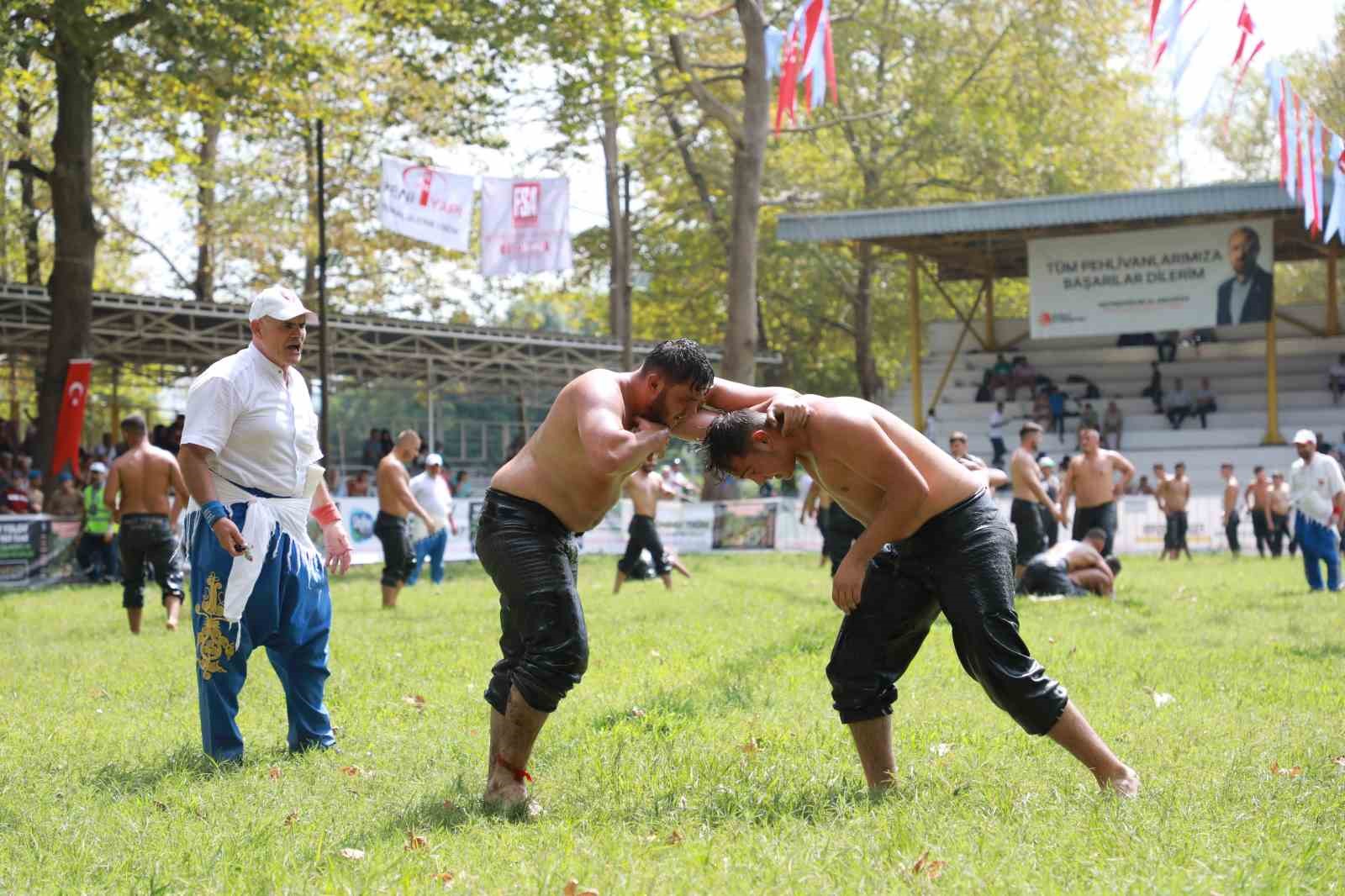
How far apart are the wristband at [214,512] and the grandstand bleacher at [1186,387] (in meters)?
28.6

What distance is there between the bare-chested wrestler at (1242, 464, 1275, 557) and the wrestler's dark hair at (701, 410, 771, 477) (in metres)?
22.3

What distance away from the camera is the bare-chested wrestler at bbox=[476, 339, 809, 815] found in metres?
5.20

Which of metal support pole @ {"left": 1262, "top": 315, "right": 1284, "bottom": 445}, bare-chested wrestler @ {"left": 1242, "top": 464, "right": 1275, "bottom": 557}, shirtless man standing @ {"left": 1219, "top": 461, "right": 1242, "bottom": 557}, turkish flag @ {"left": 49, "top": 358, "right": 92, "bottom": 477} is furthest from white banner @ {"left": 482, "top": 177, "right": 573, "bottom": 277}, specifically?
metal support pole @ {"left": 1262, "top": 315, "right": 1284, "bottom": 445}

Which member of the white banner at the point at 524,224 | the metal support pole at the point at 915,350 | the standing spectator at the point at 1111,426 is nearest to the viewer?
the white banner at the point at 524,224

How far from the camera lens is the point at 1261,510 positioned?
25.3 m

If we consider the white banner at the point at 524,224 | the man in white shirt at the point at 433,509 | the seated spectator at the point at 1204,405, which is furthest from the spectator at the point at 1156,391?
the man in white shirt at the point at 433,509

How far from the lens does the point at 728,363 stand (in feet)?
86.6

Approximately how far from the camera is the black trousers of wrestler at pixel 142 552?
13.0m

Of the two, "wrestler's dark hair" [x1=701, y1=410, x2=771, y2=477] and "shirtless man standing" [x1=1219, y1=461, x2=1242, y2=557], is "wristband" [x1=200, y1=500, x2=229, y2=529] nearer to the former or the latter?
"wrestler's dark hair" [x1=701, y1=410, x2=771, y2=477]

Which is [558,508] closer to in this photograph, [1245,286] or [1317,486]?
[1317,486]

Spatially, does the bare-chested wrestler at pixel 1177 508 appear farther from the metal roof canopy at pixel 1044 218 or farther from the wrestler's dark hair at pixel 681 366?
the wrestler's dark hair at pixel 681 366

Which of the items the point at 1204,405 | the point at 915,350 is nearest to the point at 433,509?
the point at 915,350

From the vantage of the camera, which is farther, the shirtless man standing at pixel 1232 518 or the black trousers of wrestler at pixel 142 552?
the shirtless man standing at pixel 1232 518

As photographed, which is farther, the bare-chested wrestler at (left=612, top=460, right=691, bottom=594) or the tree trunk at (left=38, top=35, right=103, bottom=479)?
the tree trunk at (left=38, top=35, right=103, bottom=479)
